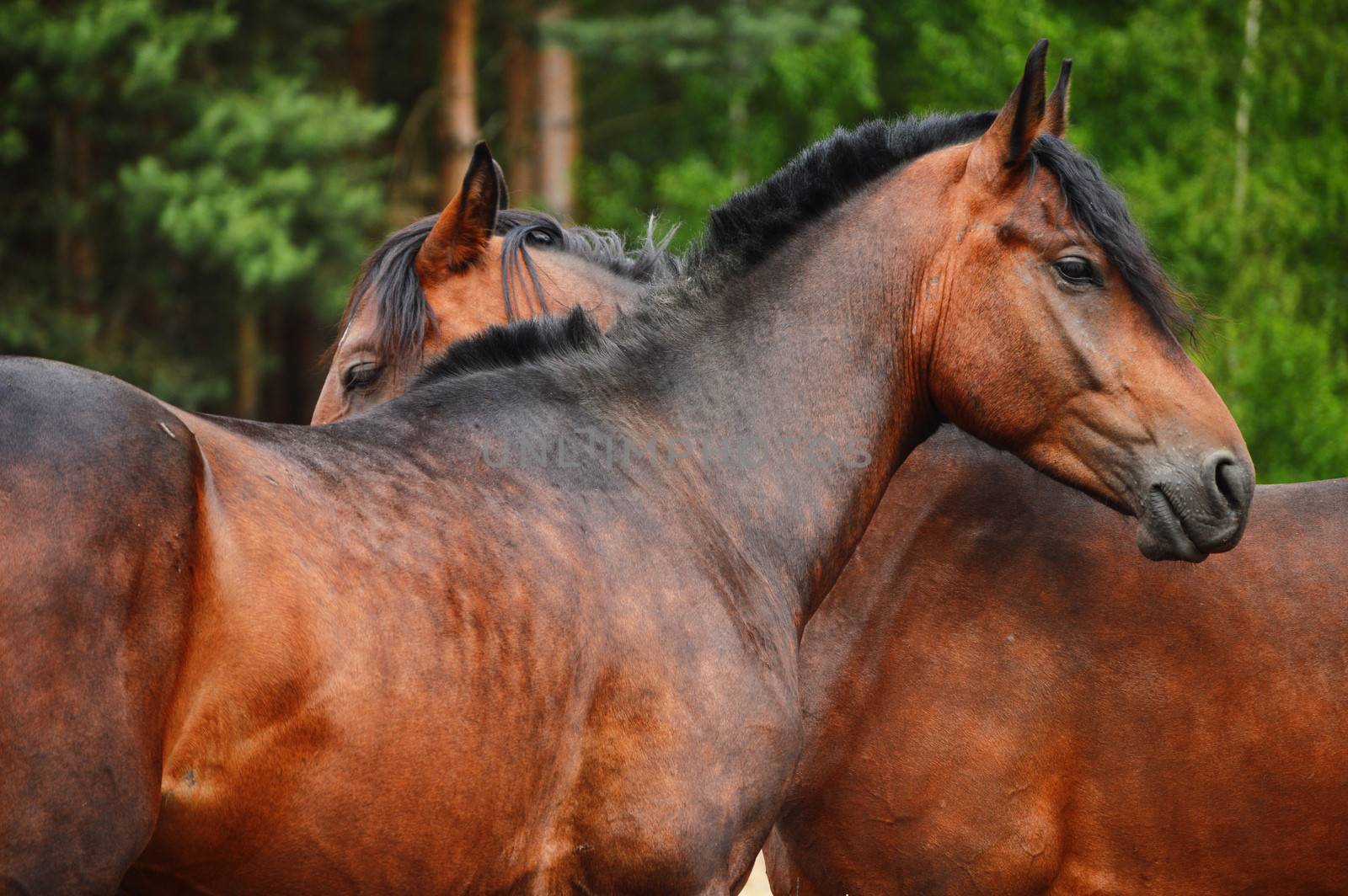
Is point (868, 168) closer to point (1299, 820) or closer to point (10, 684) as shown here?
point (1299, 820)

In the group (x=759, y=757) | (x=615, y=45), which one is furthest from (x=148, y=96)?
(x=759, y=757)

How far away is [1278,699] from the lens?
3.86 m

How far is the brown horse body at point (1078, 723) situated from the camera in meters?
3.82

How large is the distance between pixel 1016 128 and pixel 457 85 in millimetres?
15408

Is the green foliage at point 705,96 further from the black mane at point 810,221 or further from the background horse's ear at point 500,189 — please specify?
the black mane at point 810,221

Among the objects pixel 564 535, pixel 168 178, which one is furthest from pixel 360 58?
pixel 564 535

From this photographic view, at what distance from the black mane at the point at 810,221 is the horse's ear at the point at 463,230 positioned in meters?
1.25

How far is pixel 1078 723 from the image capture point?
3867mm

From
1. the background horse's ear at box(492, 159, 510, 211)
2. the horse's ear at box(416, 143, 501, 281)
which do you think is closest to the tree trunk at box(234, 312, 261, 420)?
the background horse's ear at box(492, 159, 510, 211)

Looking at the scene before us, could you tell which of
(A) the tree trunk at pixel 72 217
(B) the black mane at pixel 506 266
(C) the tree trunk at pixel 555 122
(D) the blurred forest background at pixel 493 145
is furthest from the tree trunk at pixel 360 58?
(B) the black mane at pixel 506 266

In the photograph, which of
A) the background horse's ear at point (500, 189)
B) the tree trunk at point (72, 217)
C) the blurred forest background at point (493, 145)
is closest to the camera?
the background horse's ear at point (500, 189)

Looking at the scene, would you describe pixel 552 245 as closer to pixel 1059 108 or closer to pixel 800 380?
pixel 800 380

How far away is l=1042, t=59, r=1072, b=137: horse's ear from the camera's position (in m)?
3.66

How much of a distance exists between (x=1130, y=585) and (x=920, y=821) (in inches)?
37.6
